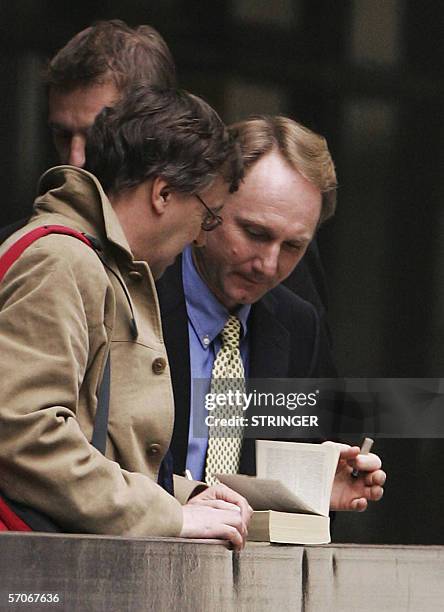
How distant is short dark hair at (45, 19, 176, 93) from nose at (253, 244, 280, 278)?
0.52 metres

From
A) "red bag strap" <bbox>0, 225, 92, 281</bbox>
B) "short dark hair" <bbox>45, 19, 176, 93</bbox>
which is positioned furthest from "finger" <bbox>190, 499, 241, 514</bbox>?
"short dark hair" <bbox>45, 19, 176, 93</bbox>

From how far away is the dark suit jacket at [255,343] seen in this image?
4543 mm

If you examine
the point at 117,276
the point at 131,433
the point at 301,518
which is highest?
the point at 117,276

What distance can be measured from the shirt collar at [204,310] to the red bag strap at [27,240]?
4.56ft

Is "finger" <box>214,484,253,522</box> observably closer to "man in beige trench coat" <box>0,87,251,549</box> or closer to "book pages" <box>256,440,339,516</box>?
"man in beige trench coat" <box>0,87,251,549</box>

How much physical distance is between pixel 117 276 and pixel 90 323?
18 centimetres

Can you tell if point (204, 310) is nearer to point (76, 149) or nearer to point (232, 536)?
point (76, 149)

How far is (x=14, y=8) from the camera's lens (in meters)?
5.75

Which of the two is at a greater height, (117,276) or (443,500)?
(117,276)

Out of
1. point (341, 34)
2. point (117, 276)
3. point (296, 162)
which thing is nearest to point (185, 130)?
Result: point (117, 276)

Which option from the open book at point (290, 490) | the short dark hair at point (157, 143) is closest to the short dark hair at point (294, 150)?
the open book at point (290, 490)

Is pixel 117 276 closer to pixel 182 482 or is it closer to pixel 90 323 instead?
pixel 90 323

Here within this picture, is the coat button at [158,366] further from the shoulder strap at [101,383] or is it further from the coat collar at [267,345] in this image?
the coat collar at [267,345]

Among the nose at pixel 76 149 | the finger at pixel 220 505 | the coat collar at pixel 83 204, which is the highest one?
the coat collar at pixel 83 204
